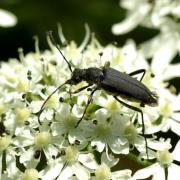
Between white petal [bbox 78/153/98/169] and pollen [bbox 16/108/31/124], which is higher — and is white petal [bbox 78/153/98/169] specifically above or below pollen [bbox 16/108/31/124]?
below

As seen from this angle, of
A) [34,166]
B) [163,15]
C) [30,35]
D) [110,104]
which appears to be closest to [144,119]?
[110,104]

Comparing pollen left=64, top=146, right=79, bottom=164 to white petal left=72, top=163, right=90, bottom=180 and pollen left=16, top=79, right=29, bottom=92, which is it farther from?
pollen left=16, top=79, right=29, bottom=92

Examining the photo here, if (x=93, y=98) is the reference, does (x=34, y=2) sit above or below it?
above

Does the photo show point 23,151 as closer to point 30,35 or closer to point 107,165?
point 107,165

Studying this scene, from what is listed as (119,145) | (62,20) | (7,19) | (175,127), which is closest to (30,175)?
(119,145)

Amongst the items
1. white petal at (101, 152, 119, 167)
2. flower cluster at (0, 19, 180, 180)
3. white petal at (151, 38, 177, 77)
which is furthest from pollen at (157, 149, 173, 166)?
white petal at (151, 38, 177, 77)

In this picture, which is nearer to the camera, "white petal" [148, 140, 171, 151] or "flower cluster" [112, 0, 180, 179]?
"white petal" [148, 140, 171, 151]
